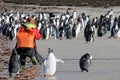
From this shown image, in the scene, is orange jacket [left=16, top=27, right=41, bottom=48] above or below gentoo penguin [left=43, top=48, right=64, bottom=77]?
above

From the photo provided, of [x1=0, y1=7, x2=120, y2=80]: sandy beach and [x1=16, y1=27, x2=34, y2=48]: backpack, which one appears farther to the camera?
[x1=16, y1=27, x2=34, y2=48]: backpack

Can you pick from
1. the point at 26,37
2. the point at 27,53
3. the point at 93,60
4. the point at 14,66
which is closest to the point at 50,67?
the point at 14,66

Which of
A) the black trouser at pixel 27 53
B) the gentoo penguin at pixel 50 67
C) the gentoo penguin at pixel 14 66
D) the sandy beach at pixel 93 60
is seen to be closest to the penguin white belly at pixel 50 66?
the gentoo penguin at pixel 50 67

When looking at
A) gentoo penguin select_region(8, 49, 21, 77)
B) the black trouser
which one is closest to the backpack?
the black trouser

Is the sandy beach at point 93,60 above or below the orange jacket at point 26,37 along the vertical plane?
below

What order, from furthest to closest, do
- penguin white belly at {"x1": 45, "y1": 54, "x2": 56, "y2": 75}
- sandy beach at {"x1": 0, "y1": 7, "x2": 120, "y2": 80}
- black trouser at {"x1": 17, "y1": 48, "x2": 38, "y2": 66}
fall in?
1. black trouser at {"x1": 17, "y1": 48, "x2": 38, "y2": 66}
2. penguin white belly at {"x1": 45, "y1": 54, "x2": 56, "y2": 75}
3. sandy beach at {"x1": 0, "y1": 7, "x2": 120, "y2": 80}

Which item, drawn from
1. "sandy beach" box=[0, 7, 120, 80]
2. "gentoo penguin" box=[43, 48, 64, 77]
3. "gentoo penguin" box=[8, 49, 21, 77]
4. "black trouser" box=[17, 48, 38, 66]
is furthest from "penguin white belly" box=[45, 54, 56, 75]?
"black trouser" box=[17, 48, 38, 66]

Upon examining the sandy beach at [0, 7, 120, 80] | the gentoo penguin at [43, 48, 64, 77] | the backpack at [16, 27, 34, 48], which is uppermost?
the backpack at [16, 27, 34, 48]

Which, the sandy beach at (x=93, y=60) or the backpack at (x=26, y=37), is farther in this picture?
the backpack at (x=26, y=37)

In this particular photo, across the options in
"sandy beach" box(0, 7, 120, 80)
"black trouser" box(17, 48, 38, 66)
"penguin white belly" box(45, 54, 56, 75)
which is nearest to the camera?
"sandy beach" box(0, 7, 120, 80)

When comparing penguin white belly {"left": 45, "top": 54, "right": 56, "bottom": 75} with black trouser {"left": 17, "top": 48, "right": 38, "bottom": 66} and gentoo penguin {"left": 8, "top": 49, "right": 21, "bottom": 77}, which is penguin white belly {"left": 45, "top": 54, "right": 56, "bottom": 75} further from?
black trouser {"left": 17, "top": 48, "right": 38, "bottom": 66}

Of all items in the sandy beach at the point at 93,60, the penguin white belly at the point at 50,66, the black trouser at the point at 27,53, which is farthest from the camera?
the black trouser at the point at 27,53

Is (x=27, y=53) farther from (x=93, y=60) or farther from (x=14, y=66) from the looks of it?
(x=93, y=60)

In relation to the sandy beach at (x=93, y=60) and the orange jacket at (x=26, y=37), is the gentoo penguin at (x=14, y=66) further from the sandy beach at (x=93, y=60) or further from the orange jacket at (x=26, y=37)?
the orange jacket at (x=26, y=37)
